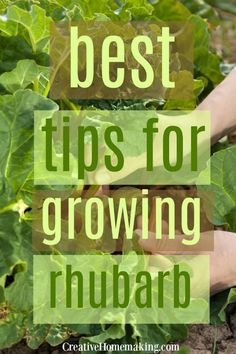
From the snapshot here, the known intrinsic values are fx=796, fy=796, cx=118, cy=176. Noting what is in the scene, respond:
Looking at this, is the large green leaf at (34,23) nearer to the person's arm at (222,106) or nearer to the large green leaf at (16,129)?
the large green leaf at (16,129)

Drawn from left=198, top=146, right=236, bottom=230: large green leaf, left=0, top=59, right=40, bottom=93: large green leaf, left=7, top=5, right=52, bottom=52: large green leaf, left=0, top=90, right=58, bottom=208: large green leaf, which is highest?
left=7, top=5, right=52, bottom=52: large green leaf

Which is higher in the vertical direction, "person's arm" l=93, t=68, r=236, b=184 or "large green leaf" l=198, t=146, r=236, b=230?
"person's arm" l=93, t=68, r=236, b=184

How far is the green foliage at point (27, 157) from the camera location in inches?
58.1

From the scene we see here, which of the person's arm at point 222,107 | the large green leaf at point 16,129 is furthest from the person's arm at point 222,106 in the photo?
the large green leaf at point 16,129

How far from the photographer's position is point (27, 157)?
1.50m

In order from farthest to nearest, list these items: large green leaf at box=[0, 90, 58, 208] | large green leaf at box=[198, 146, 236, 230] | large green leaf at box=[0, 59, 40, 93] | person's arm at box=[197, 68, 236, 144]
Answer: person's arm at box=[197, 68, 236, 144] → large green leaf at box=[198, 146, 236, 230] → large green leaf at box=[0, 59, 40, 93] → large green leaf at box=[0, 90, 58, 208]

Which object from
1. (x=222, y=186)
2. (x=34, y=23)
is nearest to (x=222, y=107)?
(x=222, y=186)

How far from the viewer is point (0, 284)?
1.48 metres

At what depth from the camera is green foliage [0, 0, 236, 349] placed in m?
1.47

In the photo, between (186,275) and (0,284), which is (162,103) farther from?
(0,284)

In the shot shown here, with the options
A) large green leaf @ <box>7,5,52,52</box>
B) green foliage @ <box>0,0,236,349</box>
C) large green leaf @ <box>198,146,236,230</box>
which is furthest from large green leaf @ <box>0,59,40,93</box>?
large green leaf @ <box>198,146,236,230</box>

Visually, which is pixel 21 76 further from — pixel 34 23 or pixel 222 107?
pixel 222 107

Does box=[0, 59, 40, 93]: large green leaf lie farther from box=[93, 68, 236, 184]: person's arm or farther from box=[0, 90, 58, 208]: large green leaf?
box=[93, 68, 236, 184]: person's arm

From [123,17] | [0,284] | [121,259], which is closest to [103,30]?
[123,17]
